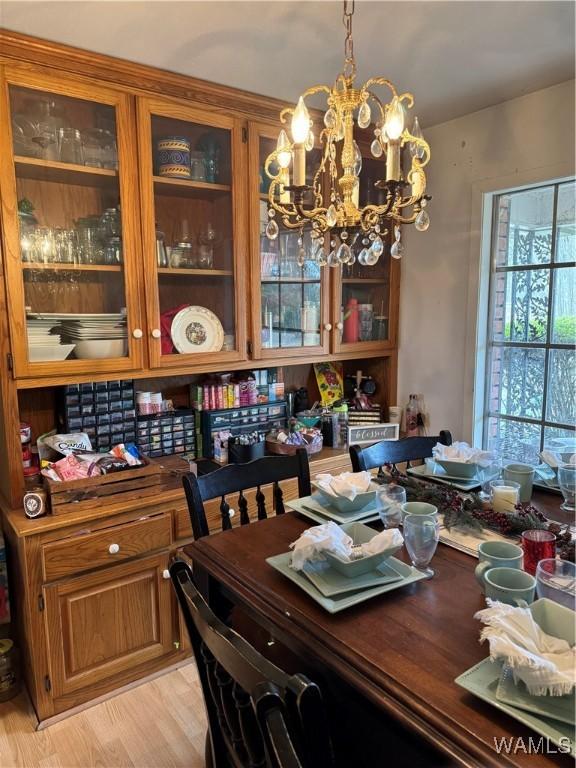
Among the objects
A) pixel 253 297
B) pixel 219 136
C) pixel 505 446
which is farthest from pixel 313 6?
pixel 505 446

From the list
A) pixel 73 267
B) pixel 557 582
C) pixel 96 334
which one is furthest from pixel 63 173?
pixel 557 582

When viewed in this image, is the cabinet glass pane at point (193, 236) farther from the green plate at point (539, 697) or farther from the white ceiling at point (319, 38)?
the green plate at point (539, 697)

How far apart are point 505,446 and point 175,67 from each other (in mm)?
2193

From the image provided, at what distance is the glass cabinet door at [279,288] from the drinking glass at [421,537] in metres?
1.31

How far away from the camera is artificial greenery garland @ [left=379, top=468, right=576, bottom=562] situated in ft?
4.36

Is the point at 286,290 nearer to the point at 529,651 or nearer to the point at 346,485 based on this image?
the point at 346,485

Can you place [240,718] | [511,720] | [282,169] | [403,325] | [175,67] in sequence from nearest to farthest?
[511,720]
[240,718]
[282,169]
[175,67]
[403,325]

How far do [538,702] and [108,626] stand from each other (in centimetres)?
164

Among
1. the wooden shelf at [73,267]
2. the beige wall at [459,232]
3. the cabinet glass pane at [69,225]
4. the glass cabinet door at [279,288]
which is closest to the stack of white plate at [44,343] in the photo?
the cabinet glass pane at [69,225]

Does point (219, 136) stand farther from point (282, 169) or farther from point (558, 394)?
point (558, 394)

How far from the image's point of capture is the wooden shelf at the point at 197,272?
2.15 m

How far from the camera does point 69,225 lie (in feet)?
6.44

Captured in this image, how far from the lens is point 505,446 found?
100 inches

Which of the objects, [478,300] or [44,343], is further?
[478,300]
